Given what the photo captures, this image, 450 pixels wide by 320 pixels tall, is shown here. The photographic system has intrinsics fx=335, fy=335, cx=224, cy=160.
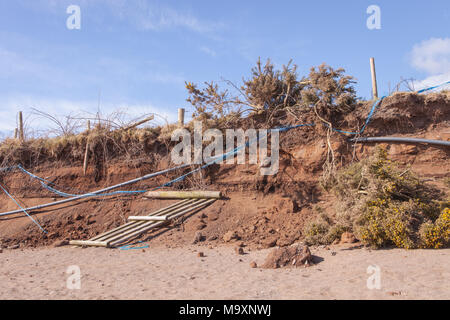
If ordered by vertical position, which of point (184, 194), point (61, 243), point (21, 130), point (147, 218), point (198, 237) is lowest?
point (61, 243)

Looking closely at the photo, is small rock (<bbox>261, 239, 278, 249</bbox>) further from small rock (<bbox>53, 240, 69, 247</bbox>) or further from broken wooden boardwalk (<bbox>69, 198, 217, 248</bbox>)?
small rock (<bbox>53, 240, 69, 247</bbox>)

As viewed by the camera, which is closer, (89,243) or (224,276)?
(224,276)

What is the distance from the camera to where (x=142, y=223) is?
7.83m

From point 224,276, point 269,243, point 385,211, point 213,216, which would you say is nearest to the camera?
point 224,276

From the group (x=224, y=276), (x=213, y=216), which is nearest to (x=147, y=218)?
(x=213, y=216)

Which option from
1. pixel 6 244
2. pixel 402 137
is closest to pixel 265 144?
pixel 402 137

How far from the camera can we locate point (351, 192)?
6.27 metres

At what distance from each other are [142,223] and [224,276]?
155 inches

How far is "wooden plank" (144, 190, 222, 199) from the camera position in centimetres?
835

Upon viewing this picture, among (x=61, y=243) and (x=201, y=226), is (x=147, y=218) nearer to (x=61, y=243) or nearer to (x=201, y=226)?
(x=201, y=226)

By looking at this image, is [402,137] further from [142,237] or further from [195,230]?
[142,237]

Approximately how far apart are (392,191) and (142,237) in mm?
5029
